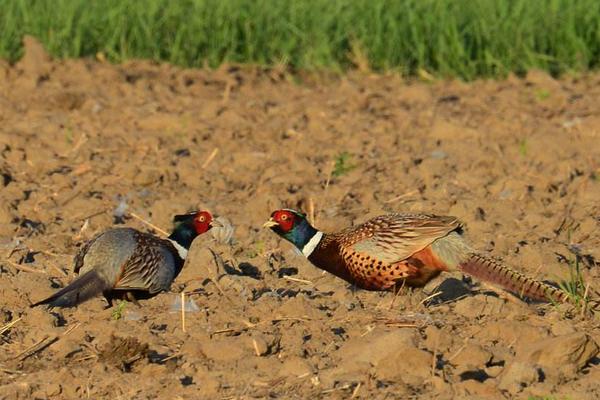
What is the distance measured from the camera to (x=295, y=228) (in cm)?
749

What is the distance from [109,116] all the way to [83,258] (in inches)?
156

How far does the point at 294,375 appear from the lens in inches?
234

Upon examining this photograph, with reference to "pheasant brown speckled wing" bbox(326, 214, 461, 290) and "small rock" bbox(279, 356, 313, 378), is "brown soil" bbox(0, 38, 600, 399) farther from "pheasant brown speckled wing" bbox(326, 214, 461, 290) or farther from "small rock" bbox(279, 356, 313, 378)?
"pheasant brown speckled wing" bbox(326, 214, 461, 290)

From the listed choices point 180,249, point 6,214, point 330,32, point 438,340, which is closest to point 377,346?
point 438,340

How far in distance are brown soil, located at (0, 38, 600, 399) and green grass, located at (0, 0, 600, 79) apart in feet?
1.03

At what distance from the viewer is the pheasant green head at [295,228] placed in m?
7.46

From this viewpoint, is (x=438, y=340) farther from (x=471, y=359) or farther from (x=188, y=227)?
(x=188, y=227)

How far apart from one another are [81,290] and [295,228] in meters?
1.27

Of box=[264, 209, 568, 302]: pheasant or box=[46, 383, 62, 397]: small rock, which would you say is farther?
box=[264, 209, 568, 302]: pheasant

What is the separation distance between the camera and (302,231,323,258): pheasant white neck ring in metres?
7.42

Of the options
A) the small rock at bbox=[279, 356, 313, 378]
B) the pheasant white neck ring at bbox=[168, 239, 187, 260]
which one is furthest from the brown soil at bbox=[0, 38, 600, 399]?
the pheasant white neck ring at bbox=[168, 239, 187, 260]

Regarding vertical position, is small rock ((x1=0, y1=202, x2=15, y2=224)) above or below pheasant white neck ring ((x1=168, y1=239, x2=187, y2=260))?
below

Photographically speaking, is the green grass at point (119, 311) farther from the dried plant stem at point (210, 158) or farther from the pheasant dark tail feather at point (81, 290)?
the dried plant stem at point (210, 158)

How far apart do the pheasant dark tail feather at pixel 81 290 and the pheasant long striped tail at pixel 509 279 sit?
1.78 metres
